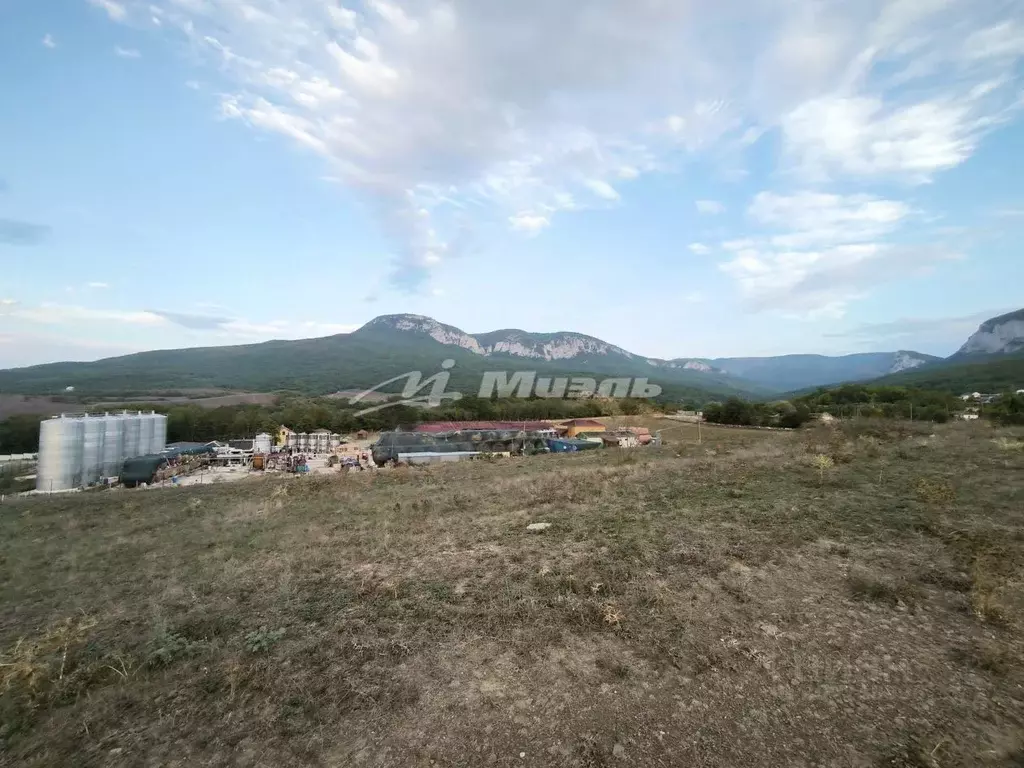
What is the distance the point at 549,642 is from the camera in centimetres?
376

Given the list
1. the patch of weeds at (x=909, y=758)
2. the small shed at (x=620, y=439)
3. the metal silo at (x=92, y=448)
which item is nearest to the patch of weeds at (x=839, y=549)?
the patch of weeds at (x=909, y=758)

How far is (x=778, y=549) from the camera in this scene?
5641mm

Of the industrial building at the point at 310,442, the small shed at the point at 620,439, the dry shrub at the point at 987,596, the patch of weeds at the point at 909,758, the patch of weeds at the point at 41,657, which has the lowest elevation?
the industrial building at the point at 310,442

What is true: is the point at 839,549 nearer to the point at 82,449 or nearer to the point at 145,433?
the point at 82,449

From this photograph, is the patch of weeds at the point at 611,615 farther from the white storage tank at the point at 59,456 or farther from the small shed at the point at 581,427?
the small shed at the point at 581,427

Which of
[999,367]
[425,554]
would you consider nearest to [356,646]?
[425,554]

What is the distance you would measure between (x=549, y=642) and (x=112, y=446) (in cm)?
3479

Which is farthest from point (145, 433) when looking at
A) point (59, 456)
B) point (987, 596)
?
point (987, 596)

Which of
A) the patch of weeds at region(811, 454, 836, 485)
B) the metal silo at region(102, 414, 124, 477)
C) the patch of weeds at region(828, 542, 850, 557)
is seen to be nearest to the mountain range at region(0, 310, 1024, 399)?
the metal silo at region(102, 414, 124, 477)

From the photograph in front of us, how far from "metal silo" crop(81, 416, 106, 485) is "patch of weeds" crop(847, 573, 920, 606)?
34656 mm

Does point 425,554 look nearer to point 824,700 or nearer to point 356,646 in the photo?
point 356,646

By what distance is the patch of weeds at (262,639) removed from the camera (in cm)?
389

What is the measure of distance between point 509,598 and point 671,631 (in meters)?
1.60

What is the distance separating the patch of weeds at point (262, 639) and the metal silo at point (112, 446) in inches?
1244
